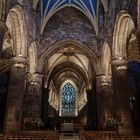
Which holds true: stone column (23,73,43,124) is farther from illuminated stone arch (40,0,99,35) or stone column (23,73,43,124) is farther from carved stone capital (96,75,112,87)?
carved stone capital (96,75,112,87)

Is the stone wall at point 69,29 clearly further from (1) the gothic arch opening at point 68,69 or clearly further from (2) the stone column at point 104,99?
(2) the stone column at point 104,99

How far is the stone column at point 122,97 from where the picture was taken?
47.4ft

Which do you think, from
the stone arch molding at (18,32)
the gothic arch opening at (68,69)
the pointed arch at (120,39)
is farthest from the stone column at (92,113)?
the stone arch molding at (18,32)

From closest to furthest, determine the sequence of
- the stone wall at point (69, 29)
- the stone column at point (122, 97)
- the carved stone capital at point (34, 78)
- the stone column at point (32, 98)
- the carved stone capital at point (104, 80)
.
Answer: the stone column at point (122, 97) < the stone column at point (32, 98) < the carved stone capital at point (34, 78) < the carved stone capital at point (104, 80) < the stone wall at point (69, 29)

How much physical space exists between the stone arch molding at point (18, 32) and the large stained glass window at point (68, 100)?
101 feet

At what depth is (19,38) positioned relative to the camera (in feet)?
52.2

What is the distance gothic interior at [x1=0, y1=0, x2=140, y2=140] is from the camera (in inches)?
578

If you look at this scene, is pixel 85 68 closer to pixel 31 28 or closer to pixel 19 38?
pixel 31 28

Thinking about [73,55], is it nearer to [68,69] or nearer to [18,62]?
[68,69]

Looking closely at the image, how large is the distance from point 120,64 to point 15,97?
8.23m

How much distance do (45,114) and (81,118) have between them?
15943mm

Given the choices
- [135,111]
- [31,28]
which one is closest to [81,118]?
[135,111]

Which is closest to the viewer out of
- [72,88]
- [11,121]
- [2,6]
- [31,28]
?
[2,6]

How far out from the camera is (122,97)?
15.1 meters
